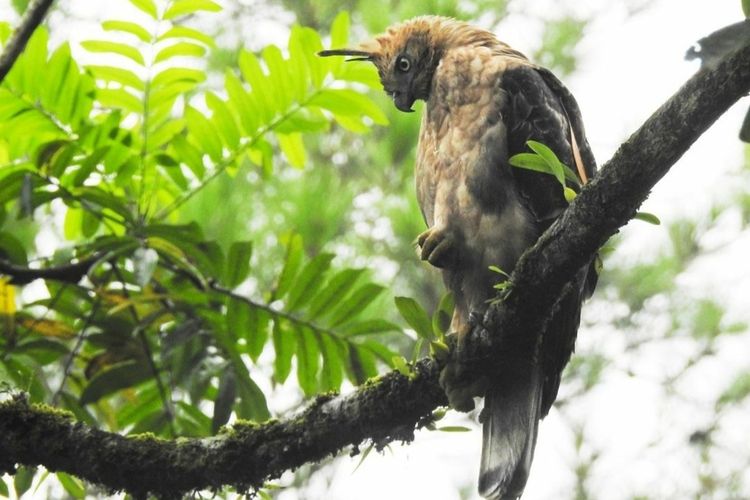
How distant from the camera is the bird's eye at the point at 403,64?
3.24 m

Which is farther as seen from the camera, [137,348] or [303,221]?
[303,221]

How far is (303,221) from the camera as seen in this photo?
4.03 metres

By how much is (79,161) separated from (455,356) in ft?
4.32

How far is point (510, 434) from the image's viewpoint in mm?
2600

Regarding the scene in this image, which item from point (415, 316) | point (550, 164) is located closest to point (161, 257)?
point (415, 316)

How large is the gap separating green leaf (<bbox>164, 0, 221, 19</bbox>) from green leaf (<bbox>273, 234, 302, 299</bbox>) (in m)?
0.70

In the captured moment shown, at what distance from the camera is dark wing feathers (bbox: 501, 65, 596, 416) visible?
2.72 metres

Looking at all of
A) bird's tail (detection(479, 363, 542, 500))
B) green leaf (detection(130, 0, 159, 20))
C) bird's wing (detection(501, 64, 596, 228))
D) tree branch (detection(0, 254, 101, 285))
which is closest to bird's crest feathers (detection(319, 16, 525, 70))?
bird's wing (detection(501, 64, 596, 228))

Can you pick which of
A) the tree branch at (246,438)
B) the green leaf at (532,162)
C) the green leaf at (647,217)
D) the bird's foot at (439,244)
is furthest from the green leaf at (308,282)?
the green leaf at (647,217)

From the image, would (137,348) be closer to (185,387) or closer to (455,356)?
(185,387)

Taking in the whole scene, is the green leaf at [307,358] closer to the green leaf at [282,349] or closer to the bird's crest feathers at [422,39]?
the green leaf at [282,349]

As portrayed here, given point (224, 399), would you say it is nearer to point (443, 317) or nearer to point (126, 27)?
point (443, 317)

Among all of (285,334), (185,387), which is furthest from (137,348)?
(285,334)

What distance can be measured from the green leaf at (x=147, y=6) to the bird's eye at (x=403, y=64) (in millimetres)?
739
